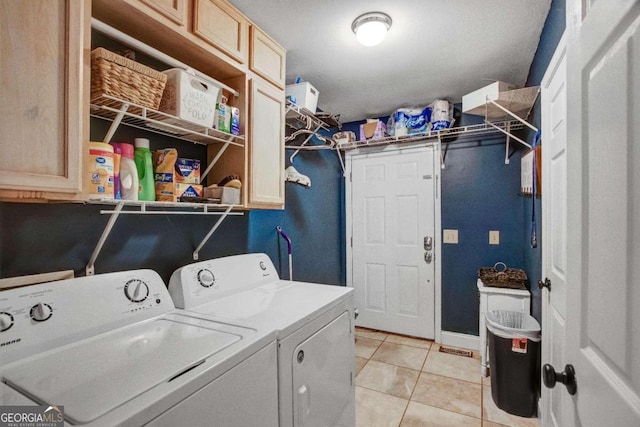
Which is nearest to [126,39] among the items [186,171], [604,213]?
[186,171]

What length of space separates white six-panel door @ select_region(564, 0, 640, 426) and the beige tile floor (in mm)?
1380

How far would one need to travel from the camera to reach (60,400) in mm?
708

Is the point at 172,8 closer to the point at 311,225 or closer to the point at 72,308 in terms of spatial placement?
the point at 72,308

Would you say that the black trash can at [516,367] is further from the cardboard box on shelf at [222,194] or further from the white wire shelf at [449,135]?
the cardboard box on shelf at [222,194]

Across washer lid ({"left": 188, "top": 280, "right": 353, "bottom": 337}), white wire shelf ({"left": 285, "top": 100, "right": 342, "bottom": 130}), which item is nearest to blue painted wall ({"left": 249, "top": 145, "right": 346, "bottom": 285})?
white wire shelf ({"left": 285, "top": 100, "right": 342, "bottom": 130})

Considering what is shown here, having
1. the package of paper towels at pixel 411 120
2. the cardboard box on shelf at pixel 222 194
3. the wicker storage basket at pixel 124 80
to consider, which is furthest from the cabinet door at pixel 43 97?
the package of paper towels at pixel 411 120

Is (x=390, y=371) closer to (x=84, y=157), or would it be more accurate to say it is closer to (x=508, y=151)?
(x=508, y=151)

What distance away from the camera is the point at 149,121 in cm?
129

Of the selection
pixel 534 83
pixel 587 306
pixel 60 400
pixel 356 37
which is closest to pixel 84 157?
pixel 60 400

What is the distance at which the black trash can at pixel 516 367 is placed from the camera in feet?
6.34

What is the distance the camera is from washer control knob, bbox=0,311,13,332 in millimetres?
887

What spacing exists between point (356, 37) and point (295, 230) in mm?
1522

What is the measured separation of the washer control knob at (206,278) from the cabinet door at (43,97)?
0.68m

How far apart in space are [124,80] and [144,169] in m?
0.35
